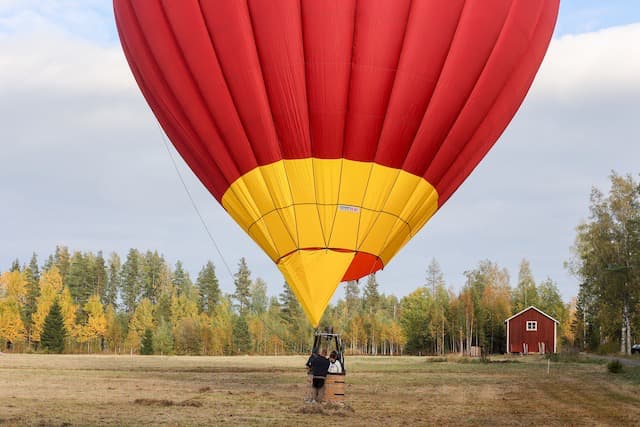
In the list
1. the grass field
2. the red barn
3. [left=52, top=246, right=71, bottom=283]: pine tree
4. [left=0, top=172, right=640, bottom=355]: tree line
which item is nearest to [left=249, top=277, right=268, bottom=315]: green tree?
[left=0, top=172, right=640, bottom=355]: tree line

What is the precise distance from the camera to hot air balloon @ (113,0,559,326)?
16.4 meters

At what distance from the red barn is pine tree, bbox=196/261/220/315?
69300mm

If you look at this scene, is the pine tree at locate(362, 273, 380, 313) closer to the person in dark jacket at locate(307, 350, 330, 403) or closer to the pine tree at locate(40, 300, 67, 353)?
the pine tree at locate(40, 300, 67, 353)

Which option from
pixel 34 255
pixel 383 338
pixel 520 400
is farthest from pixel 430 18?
pixel 34 255

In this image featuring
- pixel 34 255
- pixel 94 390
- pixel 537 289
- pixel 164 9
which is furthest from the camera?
pixel 34 255

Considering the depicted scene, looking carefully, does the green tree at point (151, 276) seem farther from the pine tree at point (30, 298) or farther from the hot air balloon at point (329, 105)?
the hot air balloon at point (329, 105)

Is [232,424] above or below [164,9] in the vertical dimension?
below

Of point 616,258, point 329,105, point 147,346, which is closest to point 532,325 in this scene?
point 616,258

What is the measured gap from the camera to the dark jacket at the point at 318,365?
17.7 metres

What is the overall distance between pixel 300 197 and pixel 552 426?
7.22 m

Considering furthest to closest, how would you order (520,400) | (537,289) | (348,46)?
(537,289)
(520,400)
(348,46)

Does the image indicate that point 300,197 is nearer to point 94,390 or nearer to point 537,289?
point 94,390

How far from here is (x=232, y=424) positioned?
16828 millimetres

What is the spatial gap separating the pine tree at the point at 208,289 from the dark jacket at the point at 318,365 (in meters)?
123
